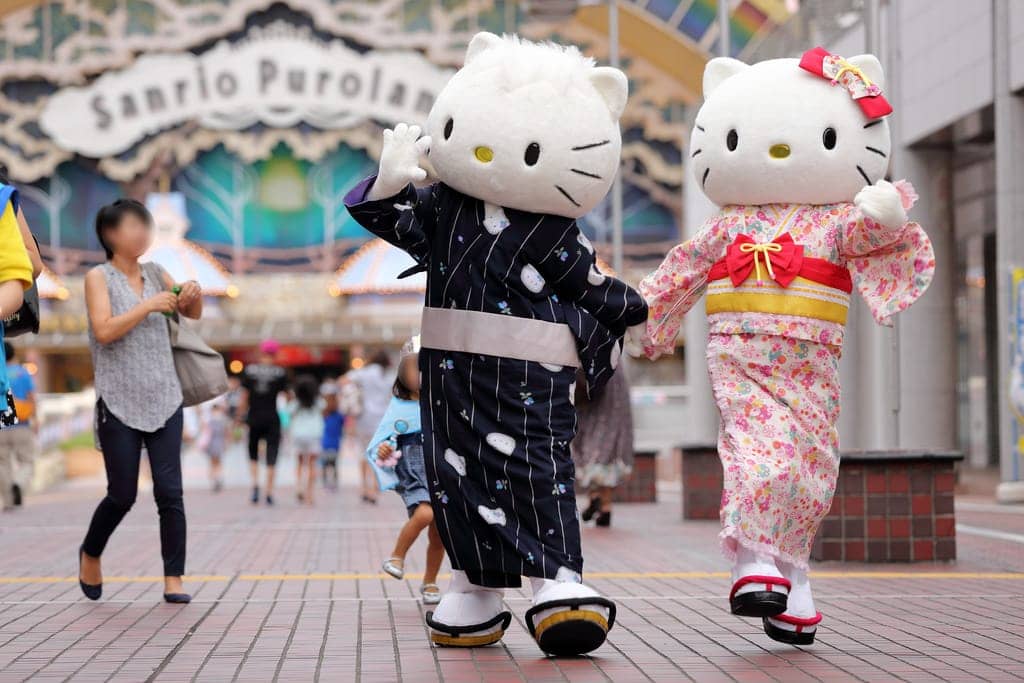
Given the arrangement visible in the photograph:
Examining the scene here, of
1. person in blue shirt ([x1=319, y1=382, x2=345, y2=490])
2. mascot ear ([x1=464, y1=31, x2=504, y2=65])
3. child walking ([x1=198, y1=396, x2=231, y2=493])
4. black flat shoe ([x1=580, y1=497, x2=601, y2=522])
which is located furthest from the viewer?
child walking ([x1=198, y1=396, x2=231, y2=493])

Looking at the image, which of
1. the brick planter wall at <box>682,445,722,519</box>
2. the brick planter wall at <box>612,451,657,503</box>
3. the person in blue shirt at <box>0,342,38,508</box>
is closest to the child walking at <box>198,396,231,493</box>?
the person in blue shirt at <box>0,342,38,508</box>

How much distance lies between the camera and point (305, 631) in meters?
6.20

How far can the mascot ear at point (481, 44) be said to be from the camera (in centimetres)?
583

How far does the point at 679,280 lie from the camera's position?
6270 millimetres

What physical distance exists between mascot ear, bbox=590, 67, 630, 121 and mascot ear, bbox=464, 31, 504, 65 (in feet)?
1.29

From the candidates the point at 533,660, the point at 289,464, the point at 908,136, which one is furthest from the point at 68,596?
the point at 289,464

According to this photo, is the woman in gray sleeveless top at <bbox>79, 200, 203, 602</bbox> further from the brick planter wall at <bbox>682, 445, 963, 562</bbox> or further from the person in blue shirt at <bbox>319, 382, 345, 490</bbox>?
the person in blue shirt at <bbox>319, 382, 345, 490</bbox>

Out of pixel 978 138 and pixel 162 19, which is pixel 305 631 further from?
pixel 162 19

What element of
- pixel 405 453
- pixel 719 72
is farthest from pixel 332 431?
pixel 719 72

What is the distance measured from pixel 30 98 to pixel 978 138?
1117 inches

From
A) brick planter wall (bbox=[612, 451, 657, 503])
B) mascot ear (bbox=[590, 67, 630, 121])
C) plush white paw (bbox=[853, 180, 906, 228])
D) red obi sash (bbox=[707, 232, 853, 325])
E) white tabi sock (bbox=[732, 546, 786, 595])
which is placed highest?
mascot ear (bbox=[590, 67, 630, 121])

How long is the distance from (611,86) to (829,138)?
0.95 metres

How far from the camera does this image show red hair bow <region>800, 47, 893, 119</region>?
611 centimetres

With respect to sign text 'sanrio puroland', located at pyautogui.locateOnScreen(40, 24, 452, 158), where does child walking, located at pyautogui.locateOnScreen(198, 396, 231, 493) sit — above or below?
below
